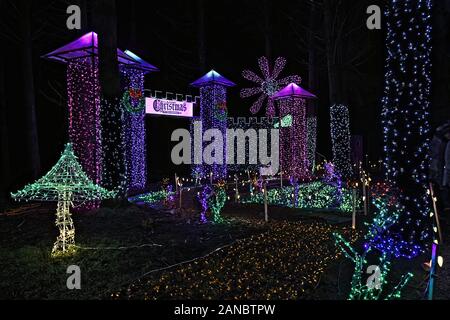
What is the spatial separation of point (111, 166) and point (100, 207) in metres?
1.13

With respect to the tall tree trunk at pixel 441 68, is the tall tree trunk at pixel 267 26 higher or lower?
higher

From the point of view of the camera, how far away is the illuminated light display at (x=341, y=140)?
53.3 ft

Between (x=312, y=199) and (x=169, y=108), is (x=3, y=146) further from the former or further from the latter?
(x=312, y=199)

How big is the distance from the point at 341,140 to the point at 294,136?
225 centimetres

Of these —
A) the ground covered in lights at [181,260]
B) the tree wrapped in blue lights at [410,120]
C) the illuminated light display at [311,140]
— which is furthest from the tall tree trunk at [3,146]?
the tree wrapped in blue lights at [410,120]

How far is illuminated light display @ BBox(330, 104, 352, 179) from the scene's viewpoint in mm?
16250

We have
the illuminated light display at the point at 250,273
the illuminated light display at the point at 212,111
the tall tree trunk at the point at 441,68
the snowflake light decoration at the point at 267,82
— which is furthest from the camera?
the snowflake light decoration at the point at 267,82

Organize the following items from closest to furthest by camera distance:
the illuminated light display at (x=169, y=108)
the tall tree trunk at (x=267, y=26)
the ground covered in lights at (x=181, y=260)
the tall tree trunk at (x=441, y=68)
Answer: the ground covered in lights at (x=181, y=260), the tall tree trunk at (x=441, y=68), the illuminated light display at (x=169, y=108), the tall tree trunk at (x=267, y=26)

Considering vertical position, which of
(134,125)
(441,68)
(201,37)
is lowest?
(134,125)

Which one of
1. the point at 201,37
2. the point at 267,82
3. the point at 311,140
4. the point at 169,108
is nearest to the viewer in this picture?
the point at 169,108

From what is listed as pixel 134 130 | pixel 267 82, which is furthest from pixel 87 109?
pixel 267 82

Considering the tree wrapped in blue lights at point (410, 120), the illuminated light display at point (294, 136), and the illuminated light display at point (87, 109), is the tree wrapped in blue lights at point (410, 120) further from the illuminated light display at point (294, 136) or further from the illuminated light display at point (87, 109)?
the illuminated light display at point (294, 136)

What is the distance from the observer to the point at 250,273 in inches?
215

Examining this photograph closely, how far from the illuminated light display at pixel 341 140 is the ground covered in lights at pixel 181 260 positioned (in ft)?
25.4
